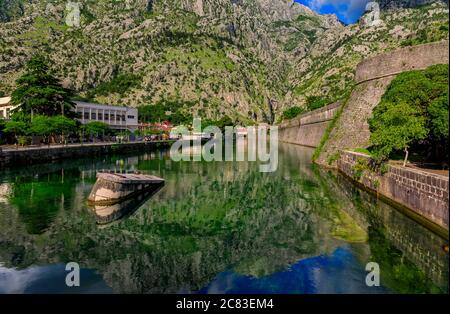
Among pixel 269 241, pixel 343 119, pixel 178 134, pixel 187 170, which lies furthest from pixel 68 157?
pixel 178 134

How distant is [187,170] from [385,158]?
2491 cm

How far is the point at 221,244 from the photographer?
1761 centimetres

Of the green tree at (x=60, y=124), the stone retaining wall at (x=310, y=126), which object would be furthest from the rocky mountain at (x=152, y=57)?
the green tree at (x=60, y=124)

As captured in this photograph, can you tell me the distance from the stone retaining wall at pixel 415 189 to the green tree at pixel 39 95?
60305 millimetres

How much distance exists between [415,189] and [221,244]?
10606 mm

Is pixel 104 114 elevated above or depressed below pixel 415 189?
above

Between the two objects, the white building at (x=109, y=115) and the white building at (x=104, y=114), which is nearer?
the white building at (x=104, y=114)

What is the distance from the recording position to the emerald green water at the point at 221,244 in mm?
13164

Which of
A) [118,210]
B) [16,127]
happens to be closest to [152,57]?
[16,127]

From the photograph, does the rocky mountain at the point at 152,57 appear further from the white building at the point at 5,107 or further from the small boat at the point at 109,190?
the small boat at the point at 109,190

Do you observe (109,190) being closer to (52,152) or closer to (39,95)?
(52,152)

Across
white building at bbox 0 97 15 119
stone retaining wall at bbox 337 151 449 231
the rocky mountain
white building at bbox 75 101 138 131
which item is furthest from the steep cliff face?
stone retaining wall at bbox 337 151 449 231

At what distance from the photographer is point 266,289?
12.5 meters

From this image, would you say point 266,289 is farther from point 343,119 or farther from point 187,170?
point 343,119
